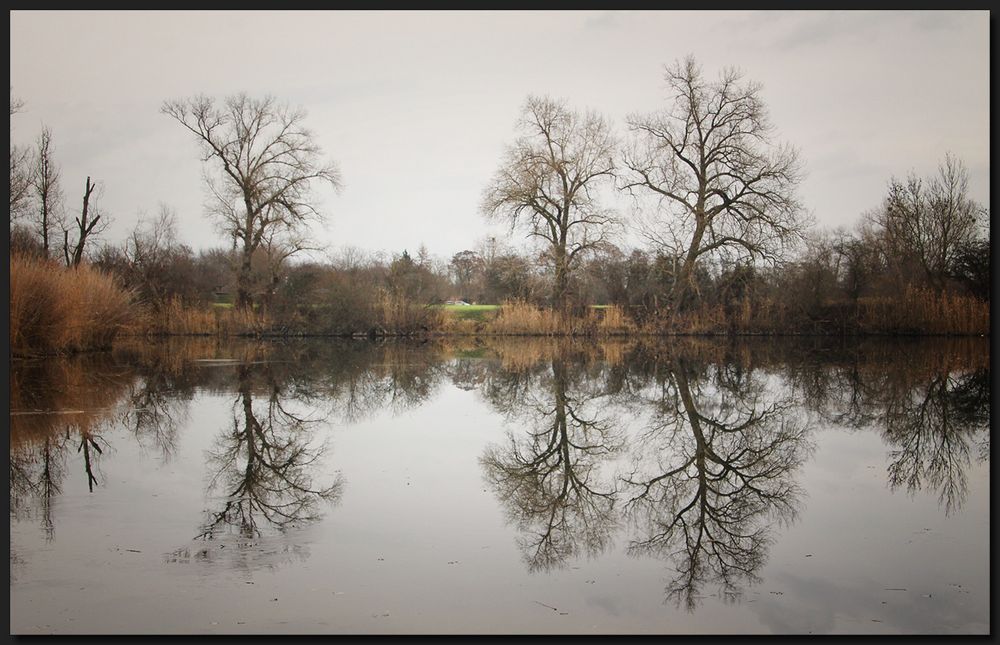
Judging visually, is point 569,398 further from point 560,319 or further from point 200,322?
point 200,322

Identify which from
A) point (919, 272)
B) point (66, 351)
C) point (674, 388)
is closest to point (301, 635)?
point (674, 388)

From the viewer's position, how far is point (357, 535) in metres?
6.27

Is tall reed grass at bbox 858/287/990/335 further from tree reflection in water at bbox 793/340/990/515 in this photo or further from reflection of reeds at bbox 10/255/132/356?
reflection of reeds at bbox 10/255/132/356

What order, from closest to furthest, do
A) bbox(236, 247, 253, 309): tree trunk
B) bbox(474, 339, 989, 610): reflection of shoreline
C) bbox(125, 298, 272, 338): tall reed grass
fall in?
bbox(474, 339, 989, 610): reflection of shoreline < bbox(125, 298, 272, 338): tall reed grass < bbox(236, 247, 253, 309): tree trunk

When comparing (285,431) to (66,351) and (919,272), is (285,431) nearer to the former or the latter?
(66,351)

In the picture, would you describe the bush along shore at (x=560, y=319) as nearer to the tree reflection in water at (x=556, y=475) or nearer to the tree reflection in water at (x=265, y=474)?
the tree reflection in water at (x=265, y=474)

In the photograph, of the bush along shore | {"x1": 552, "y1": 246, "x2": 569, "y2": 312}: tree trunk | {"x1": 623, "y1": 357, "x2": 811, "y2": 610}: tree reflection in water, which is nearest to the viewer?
{"x1": 623, "y1": 357, "x2": 811, "y2": 610}: tree reflection in water

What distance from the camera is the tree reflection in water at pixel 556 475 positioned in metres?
6.18

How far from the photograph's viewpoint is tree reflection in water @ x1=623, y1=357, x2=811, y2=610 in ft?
18.8

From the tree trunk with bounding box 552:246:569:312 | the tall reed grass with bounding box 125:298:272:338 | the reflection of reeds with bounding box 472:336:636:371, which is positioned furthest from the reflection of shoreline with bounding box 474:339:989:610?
the tall reed grass with bounding box 125:298:272:338

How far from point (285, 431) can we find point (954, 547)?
786 cm

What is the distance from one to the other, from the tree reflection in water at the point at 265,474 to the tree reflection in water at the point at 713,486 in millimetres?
2879

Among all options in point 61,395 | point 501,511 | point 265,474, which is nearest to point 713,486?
point 501,511

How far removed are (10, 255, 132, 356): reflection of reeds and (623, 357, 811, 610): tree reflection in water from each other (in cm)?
1536
